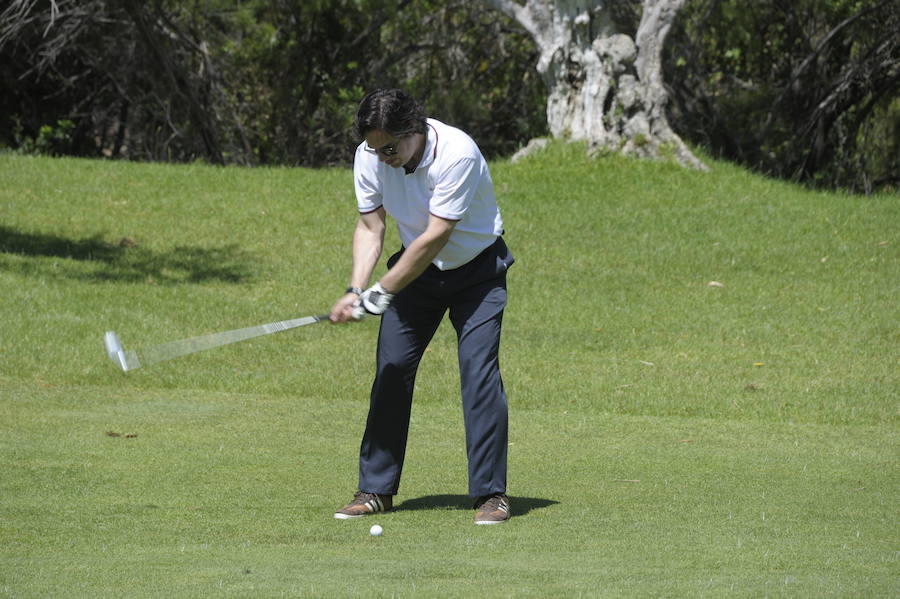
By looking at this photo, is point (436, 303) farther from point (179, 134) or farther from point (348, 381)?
point (179, 134)

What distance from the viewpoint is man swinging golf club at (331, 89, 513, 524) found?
17.4 ft

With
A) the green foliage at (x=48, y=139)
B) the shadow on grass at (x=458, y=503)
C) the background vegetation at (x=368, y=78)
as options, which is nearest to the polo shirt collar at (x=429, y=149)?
the shadow on grass at (x=458, y=503)

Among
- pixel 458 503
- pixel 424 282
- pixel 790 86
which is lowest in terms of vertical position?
pixel 458 503

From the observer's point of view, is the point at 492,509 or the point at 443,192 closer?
the point at 443,192

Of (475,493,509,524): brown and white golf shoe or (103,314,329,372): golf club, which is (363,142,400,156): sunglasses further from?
(475,493,509,524): brown and white golf shoe

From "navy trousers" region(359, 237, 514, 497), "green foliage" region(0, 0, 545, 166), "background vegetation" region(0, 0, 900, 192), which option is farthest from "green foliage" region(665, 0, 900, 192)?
"navy trousers" region(359, 237, 514, 497)

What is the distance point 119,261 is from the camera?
14.4m

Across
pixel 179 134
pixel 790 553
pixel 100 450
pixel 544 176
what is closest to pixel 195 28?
pixel 179 134

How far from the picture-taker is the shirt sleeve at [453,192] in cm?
528

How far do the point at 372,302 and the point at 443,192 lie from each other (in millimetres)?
578

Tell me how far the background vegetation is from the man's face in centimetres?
1594

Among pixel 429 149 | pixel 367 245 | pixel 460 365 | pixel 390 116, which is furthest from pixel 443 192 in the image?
pixel 460 365

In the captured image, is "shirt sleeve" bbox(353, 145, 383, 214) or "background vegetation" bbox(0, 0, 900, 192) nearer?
"shirt sleeve" bbox(353, 145, 383, 214)

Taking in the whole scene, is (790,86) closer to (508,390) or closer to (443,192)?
(508,390)
